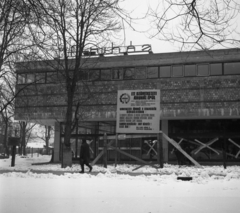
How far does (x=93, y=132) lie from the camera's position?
2817 cm

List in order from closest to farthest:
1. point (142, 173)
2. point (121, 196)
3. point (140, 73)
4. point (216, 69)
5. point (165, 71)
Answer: point (121, 196)
point (142, 173)
point (216, 69)
point (165, 71)
point (140, 73)

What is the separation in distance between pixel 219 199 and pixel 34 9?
554 centimetres

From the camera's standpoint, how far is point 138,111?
1723 cm

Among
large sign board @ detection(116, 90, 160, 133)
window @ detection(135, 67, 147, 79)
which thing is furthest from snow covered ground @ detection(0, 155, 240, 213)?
window @ detection(135, 67, 147, 79)

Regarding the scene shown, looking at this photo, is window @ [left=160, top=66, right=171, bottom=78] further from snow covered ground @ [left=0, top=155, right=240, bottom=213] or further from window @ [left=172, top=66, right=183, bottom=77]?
snow covered ground @ [left=0, top=155, right=240, bottom=213]

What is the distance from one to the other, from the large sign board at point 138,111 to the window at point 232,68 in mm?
9536

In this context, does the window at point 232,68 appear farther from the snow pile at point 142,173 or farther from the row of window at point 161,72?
the snow pile at point 142,173

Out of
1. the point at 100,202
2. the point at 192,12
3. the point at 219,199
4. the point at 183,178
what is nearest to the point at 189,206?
the point at 219,199

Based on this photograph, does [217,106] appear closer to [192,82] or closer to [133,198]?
[192,82]

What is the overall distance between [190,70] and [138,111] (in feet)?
31.4

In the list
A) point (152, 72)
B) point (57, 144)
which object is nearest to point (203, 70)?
point (152, 72)

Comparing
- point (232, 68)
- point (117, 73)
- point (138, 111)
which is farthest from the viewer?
point (117, 73)

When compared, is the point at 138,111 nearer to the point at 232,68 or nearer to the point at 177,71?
the point at 177,71

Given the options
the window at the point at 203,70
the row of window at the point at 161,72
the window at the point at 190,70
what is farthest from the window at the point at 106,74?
the window at the point at 203,70
